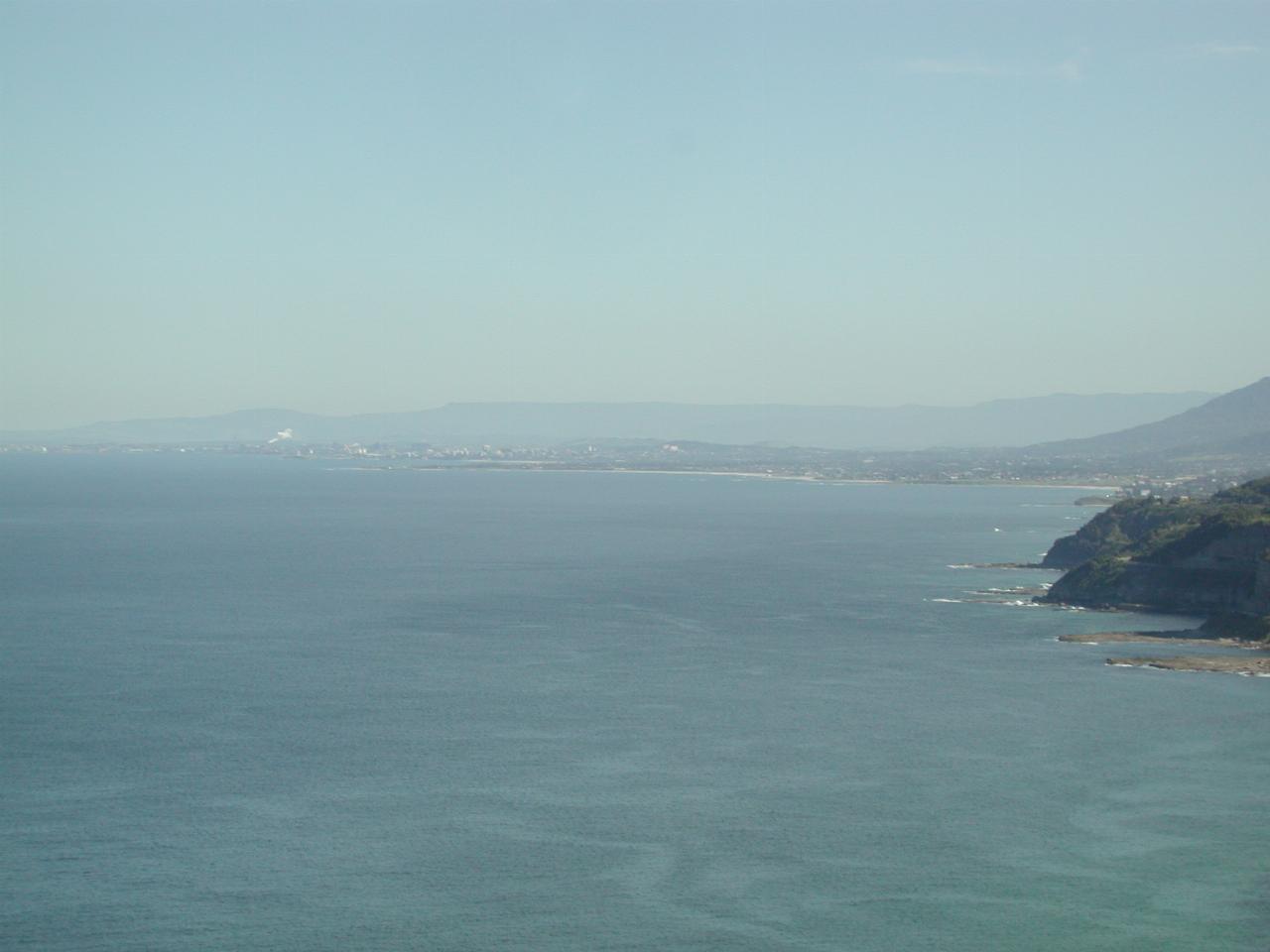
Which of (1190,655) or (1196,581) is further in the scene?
(1196,581)

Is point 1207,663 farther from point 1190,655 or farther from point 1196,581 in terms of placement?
point 1196,581

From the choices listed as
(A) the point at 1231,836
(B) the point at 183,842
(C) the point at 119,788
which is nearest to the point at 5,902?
(B) the point at 183,842

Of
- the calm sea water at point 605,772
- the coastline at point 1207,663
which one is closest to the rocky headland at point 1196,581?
the coastline at point 1207,663

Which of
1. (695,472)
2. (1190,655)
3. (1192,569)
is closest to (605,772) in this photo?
(1190,655)

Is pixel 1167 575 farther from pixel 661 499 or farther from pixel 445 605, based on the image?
pixel 661 499

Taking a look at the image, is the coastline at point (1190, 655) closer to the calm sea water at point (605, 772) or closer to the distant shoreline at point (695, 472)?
the calm sea water at point (605, 772)
